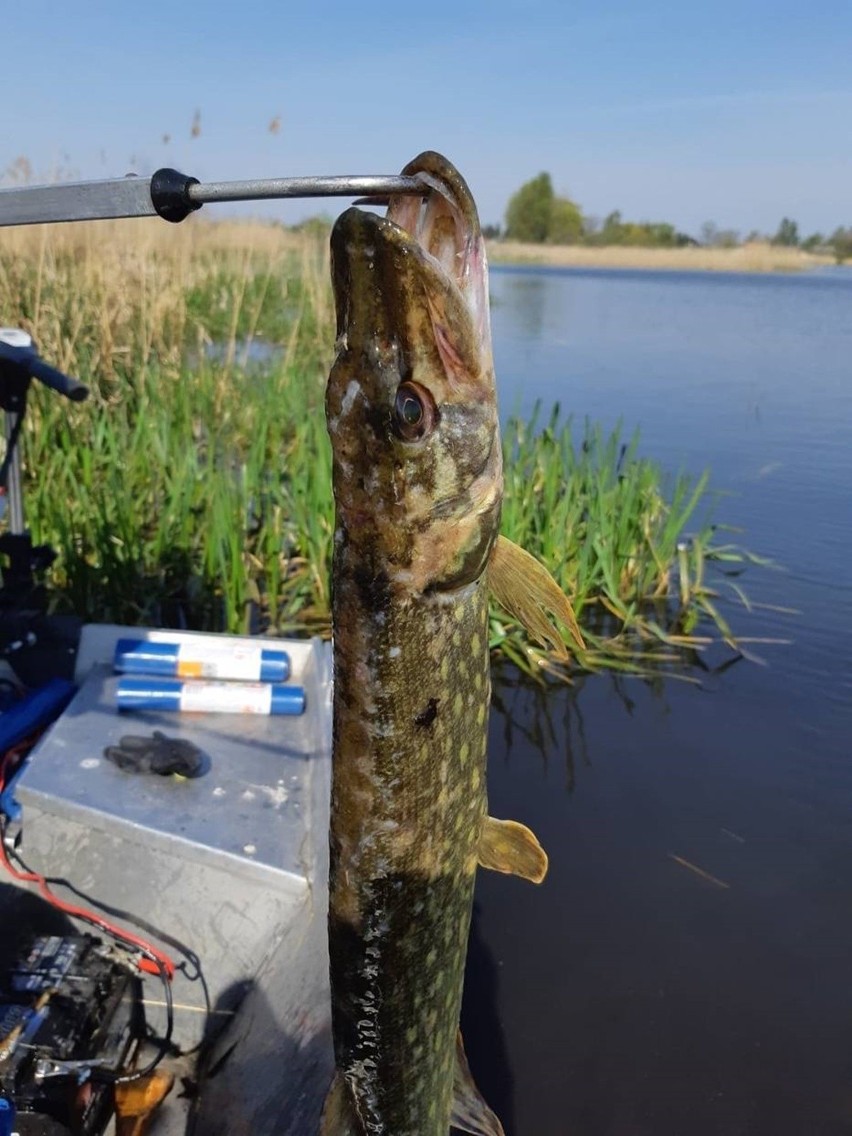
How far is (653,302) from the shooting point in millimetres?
28234

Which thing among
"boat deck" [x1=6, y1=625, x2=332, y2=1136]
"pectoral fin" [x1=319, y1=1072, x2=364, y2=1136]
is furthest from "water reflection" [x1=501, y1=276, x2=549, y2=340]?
"pectoral fin" [x1=319, y1=1072, x2=364, y2=1136]

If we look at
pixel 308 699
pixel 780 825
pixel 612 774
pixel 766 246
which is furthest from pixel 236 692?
pixel 766 246

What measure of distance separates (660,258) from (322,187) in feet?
209

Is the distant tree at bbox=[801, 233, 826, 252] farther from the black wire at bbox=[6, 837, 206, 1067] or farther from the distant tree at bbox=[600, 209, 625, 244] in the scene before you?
the black wire at bbox=[6, 837, 206, 1067]

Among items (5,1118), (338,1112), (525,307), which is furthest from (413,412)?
(525,307)

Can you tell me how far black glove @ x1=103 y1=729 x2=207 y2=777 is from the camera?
269cm

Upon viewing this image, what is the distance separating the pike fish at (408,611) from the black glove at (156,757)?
1.33m

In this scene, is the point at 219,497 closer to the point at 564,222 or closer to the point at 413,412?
the point at 413,412

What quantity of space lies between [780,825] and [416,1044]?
305cm

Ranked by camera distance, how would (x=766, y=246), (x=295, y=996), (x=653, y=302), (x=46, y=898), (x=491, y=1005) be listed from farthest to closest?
(x=766, y=246) → (x=653, y=302) → (x=491, y=1005) → (x=46, y=898) → (x=295, y=996)

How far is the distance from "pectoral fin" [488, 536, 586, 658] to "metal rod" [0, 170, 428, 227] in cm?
51

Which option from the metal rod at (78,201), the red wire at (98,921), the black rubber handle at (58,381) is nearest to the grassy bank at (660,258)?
the black rubber handle at (58,381)

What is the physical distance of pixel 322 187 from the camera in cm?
110

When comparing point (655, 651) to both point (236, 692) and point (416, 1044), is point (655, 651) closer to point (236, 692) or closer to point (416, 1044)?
point (236, 692)
